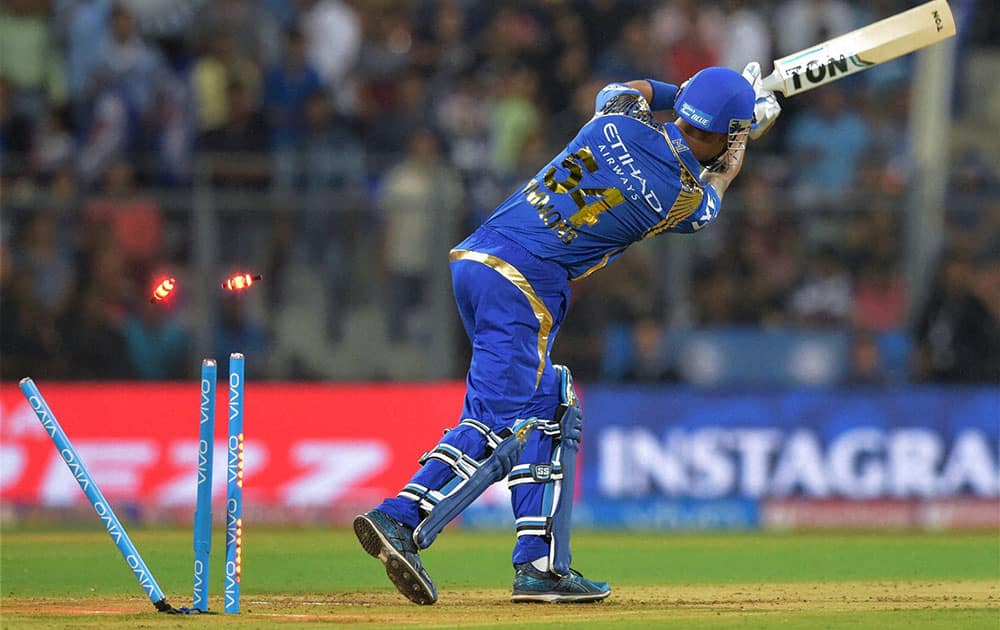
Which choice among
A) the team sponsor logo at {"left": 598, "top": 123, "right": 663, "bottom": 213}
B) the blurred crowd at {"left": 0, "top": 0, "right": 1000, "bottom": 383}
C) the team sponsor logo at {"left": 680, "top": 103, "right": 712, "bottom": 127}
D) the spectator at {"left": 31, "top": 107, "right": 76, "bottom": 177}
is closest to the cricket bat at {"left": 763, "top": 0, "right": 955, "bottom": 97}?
the team sponsor logo at {"left": 680, "top": 103, "right": 712, "bottom": 127}

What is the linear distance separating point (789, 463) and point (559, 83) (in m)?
5.00

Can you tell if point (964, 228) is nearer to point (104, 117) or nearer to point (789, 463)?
point (789, 463)

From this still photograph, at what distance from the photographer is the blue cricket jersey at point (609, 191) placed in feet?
27.2

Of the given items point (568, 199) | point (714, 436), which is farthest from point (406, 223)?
point (568, 199)

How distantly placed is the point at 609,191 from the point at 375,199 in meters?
7.93

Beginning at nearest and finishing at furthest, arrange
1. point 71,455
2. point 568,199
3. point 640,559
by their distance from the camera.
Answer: point 71,455, point 568,199, point 640,559

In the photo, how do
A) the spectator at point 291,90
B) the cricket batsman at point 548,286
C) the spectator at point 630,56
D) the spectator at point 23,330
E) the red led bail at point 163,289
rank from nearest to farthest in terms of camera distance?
the red led bail at point 163,289
the cricket batsman at point 548,286
the spectator at point 23,330
the spectator at point 291,90
the spectator at point 630,56

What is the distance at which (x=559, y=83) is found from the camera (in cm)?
1795

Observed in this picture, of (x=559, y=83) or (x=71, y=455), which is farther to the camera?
(x=559, y=83)

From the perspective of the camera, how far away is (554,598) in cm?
846

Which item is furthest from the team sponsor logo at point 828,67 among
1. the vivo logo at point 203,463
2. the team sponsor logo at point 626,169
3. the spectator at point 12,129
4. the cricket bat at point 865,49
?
the spectator at point 12,129

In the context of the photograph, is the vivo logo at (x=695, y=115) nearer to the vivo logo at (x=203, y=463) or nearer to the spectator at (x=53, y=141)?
the vivo logo at (x=203, y=463)

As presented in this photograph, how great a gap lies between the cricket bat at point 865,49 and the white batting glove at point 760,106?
0.36 meters

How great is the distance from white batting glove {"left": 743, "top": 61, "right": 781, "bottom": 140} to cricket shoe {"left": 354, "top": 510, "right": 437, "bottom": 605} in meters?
2.78
